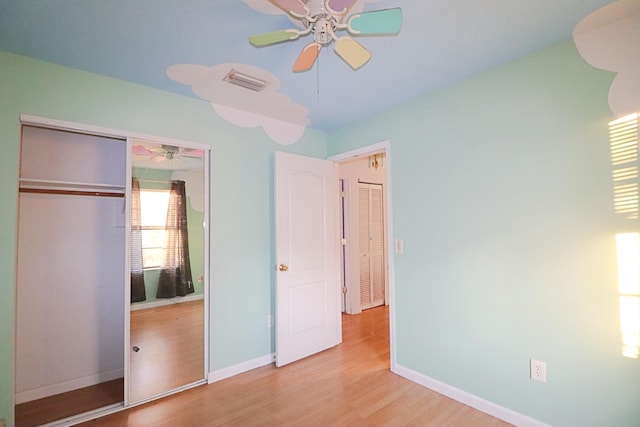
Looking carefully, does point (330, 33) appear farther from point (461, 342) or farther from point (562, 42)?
point (461, 342)

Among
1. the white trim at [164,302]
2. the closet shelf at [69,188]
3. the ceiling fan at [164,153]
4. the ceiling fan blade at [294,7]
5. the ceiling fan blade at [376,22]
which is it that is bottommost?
the white trim at [164,302]

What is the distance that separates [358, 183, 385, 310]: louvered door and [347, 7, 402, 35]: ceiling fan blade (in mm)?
3454

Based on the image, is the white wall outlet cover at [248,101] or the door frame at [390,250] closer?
the white wall outlet cover at [248,101]

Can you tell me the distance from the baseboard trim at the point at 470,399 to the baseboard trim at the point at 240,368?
1.23 metres

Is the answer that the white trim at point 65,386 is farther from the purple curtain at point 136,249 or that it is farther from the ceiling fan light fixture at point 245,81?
the ceiling fan light fixture at point 245,81

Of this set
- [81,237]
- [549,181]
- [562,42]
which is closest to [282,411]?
[81,237]

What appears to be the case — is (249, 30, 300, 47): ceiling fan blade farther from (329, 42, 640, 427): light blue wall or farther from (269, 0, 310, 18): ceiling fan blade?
(329, 42, 640, 427): light blue wall

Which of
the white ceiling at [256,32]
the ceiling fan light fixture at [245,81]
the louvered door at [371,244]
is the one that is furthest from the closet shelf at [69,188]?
the louvered door at [371,244]

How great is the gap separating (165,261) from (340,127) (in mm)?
2273

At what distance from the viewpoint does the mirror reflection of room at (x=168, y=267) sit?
7.98 ft

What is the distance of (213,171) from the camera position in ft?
8.79

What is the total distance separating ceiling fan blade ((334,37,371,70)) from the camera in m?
1.45

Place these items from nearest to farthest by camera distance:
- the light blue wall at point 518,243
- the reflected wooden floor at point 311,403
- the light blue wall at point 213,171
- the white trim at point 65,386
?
the light blue wall at point 518,243 < the light blue wall at point 213,171 < the reflected wooden floor at point 311,403 < the white trim at point 65,386

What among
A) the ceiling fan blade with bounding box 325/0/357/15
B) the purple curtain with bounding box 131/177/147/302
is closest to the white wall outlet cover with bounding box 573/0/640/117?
the ceiling fan blade with bounding box 325/0/357/15
